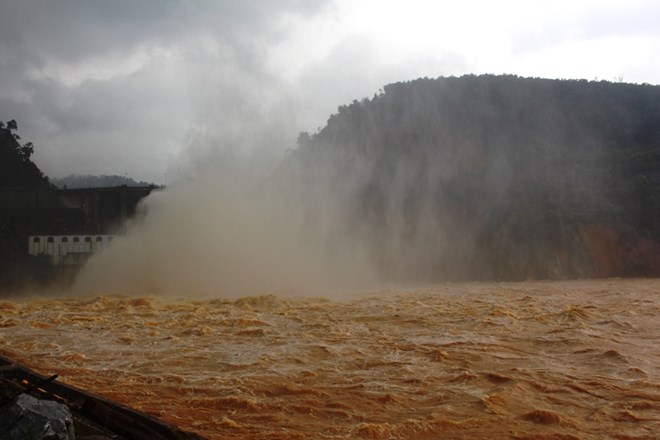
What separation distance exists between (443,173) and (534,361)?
31.4 metres

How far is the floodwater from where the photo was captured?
729 centimetres

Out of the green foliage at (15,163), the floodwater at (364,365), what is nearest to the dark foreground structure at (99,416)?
the floodwater at (364,365)

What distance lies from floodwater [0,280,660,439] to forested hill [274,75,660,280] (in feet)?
54.3

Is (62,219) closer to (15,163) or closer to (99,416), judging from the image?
(15,163)

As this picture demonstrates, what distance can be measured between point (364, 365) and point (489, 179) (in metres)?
33.3

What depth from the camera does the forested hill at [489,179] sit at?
116 ft

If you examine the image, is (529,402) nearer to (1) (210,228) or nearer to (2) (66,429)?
(2) (66,429)

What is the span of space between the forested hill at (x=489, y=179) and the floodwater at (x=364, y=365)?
1656 centimetres

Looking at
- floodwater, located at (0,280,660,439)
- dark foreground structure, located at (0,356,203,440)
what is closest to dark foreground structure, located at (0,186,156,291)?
floodwater, located at (0,280,660,439)

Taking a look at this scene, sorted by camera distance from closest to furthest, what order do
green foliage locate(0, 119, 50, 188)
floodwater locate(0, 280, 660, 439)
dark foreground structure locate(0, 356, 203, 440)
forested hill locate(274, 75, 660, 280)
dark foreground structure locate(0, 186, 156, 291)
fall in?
dark foreground structure locate(0, 356, 203, 440) < floodwater locate(0, 280, 660, 439) < dark foreground structure locate(0, 186, 156, 291) < forested hill locate(274, 75, 660, 280) < green foliage locate(0, 119, 50, 188)

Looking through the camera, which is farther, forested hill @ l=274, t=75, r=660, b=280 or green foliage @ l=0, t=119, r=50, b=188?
green foliage @ l=0, t=119, r=50, b=188

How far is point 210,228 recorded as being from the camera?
91.9ft

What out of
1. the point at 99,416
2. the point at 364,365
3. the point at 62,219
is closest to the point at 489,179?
the point at 62,219

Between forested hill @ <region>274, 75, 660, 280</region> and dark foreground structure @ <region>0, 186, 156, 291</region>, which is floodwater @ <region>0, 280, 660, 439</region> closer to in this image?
forested hill @ <region>274, 75, 660, 280</region>
